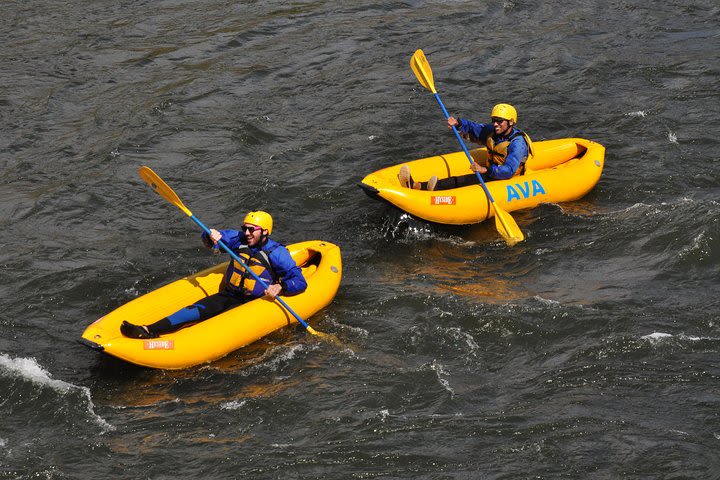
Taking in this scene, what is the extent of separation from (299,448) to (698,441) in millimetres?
2715

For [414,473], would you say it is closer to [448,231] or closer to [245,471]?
[245,471]

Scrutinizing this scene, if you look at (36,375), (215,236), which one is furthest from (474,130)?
(36,375)

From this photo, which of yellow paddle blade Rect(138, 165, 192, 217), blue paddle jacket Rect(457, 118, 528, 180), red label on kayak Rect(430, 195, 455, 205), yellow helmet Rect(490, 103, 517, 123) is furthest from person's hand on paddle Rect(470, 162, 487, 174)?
yellow paddle blade Rect(138, 165, 192, 217)

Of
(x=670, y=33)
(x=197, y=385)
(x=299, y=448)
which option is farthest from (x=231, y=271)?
(x=670, y=33)

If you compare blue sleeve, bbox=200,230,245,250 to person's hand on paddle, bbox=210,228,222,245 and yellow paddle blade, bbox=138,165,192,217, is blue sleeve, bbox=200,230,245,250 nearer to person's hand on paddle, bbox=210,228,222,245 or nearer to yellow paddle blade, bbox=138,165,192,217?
person's hand on paddle, bbox=210,228,222,245

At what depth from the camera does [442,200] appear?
960cm

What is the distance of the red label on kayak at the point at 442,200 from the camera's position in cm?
956

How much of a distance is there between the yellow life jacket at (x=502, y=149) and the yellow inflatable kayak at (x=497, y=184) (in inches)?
7.0

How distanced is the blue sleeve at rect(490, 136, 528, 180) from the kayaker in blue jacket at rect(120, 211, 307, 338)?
2844 millimetres

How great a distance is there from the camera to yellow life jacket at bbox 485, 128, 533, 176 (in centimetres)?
1010

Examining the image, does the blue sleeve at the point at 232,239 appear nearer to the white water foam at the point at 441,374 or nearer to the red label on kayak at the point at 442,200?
the white water foam at the point at 441,374

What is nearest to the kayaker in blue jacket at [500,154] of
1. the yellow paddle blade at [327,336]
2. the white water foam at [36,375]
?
the yellow paddle blade at [327,336]

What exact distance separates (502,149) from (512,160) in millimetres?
234

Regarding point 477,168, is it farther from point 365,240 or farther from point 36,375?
point 36,375
